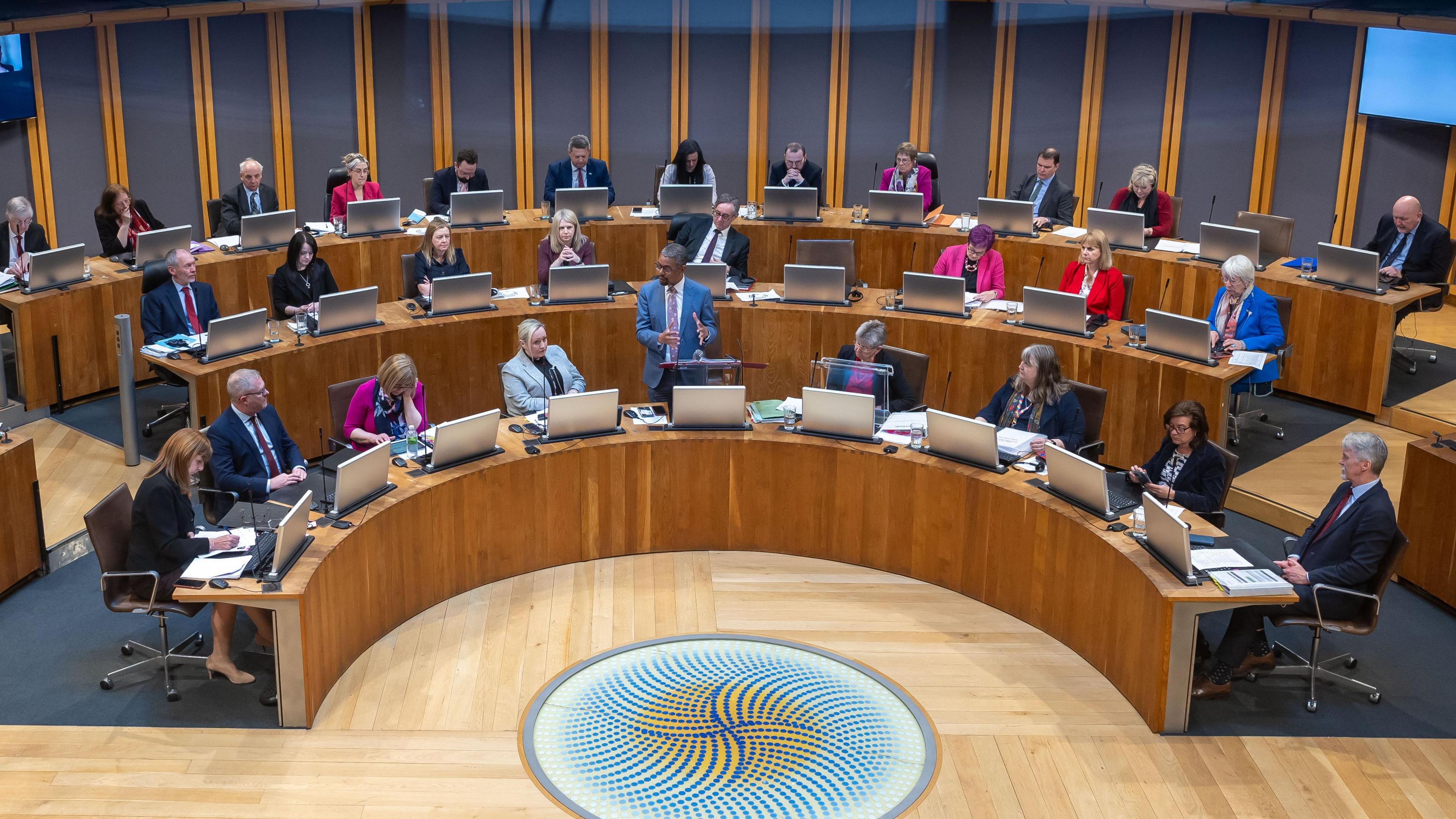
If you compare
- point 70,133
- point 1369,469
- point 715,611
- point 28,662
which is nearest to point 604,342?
point 715,611

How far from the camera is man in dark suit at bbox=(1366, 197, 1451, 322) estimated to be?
852 centimetres

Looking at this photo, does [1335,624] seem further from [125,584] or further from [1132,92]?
[1132,92]

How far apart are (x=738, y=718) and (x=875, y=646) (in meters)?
0.91

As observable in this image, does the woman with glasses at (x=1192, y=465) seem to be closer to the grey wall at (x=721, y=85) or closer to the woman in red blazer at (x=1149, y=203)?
the woman in red blazer at (x=1149, y=203)

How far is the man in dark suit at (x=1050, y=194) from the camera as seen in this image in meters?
10.1

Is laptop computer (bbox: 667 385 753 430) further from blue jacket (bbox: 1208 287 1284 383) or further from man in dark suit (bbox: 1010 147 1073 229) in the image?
man in dark suit (bbox: 1010 147 1073 229)

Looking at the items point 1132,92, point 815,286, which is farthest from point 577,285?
point 1132,92

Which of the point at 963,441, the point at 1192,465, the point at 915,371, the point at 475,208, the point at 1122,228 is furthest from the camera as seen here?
the point at 475,208

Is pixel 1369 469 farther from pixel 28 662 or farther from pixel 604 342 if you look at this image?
pixel 28 662

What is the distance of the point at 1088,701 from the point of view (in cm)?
556

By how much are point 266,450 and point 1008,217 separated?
18.4 feet

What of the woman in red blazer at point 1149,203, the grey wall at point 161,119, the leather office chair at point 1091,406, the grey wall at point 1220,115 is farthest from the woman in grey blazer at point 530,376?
the grey wall at point 1220,115

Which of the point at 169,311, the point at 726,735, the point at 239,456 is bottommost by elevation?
the point at 726,735

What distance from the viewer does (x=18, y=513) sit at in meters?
6.20
